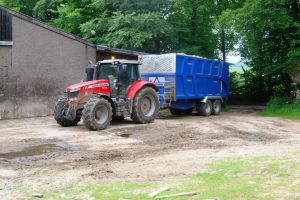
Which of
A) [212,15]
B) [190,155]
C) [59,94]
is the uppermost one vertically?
[212,15]

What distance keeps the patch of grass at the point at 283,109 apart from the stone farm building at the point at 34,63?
30.0 ft

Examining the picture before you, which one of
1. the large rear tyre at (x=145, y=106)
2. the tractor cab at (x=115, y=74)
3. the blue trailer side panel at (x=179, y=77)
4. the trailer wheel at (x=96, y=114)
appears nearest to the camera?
the trailer wheel at (x=96, y=114)

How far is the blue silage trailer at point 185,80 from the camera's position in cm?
1489

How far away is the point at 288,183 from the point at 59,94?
1247 centimetres

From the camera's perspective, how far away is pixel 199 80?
1634cm

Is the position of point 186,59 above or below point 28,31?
below

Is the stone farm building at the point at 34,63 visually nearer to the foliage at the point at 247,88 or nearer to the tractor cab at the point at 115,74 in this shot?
the tractor cab at the point at 115,74

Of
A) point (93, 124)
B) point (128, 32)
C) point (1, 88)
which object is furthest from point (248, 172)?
point (128, 32)

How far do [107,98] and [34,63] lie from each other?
5.12 metres

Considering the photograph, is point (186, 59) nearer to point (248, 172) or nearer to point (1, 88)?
point (1, 88)

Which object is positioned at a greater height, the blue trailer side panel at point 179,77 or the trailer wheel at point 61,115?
the blue trailer side panel at point 179,77

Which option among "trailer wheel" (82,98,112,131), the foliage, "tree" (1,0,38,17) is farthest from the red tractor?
"tree" (1,0,38,17)

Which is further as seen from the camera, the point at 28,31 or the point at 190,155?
the point at 28,31

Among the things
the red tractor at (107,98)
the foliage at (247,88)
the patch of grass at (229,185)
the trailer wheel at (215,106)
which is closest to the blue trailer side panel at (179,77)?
the trailer wheel at (215,106)
